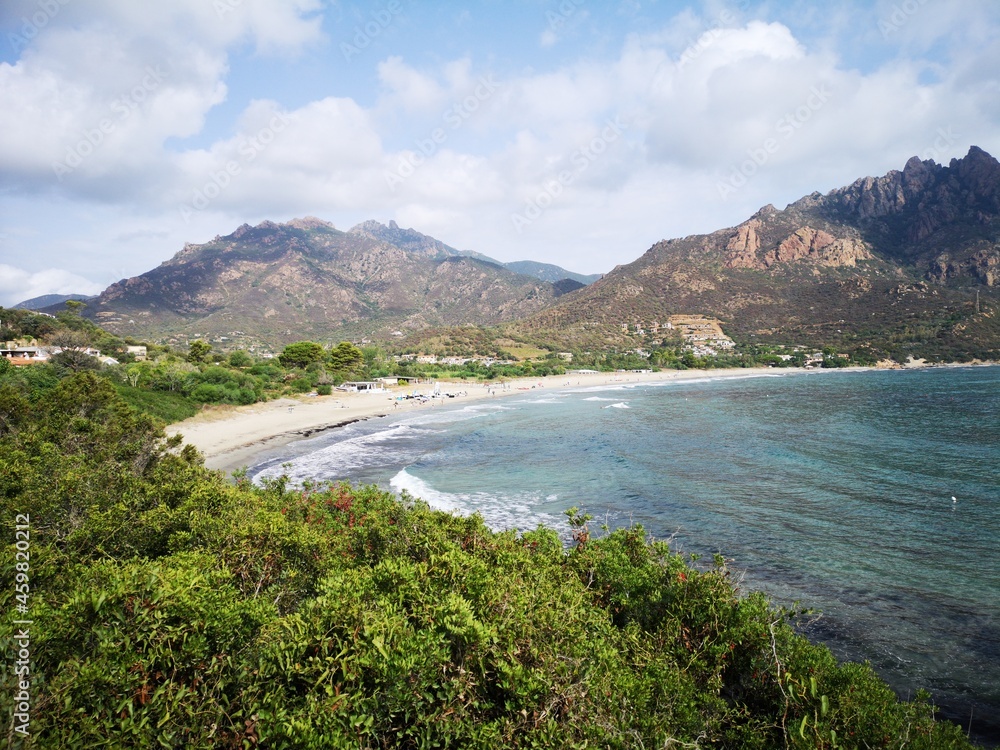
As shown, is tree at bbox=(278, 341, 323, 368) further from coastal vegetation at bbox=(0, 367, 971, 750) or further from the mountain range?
coastal vegetation at bbox=(0, 367, 971, 750)

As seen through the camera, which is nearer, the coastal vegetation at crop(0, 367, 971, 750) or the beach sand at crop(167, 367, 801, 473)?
the coastal vegetation at crop(0, 367, 971, 750)

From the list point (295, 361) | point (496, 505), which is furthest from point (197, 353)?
point (496, 505)

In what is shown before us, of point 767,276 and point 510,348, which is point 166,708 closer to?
point 510,348

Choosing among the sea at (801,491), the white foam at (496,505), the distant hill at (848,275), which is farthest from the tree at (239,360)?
the distant hill at (848,275)

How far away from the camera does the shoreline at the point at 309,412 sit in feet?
118

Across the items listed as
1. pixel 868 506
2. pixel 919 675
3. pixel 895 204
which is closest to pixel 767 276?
pixel 895 204

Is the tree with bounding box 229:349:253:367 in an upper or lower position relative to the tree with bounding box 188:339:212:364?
lower

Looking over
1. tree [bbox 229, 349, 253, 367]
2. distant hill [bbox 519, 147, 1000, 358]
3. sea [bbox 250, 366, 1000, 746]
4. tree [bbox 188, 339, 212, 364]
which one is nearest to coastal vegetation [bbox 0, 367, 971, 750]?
sea [bbox 250, 366, 1000, 746]

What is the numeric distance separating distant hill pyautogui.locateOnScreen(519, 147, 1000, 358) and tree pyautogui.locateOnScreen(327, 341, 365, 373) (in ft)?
207

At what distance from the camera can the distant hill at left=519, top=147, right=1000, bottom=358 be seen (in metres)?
117

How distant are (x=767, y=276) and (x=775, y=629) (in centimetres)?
16223

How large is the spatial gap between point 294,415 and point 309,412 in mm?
2892

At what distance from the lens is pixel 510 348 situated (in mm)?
130750

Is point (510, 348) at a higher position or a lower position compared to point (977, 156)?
lower
